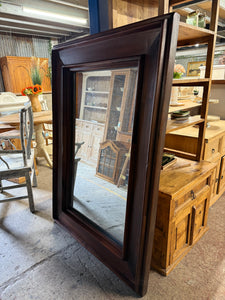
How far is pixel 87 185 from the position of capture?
1.71m

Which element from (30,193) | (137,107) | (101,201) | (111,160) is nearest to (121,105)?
(137,107)

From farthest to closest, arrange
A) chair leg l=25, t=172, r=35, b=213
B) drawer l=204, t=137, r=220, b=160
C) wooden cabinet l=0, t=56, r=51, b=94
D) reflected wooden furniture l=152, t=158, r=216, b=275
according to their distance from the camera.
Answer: wooden cabinet l=0, t=56, r=51, b=94 → chair leg l=25, t=172, r=35, b=213 → drawer l=204, t=137, r=220, b=160 → reflected wooden furniture l=152, t=158, r=216, b=275

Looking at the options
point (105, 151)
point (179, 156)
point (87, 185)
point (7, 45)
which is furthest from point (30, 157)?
point (7, 45)

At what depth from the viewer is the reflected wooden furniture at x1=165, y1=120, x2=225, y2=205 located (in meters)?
2.04

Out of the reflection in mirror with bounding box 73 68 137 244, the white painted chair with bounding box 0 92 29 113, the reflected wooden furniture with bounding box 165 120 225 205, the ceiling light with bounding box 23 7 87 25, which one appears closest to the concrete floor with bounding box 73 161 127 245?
the reflection in mirror with bounding box 73 68 137 244

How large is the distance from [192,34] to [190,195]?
1.14 m

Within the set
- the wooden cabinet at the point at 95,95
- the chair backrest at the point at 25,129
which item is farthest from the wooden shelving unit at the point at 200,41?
the chair backrest at the point at 25,129

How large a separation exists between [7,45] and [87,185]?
20.1ft

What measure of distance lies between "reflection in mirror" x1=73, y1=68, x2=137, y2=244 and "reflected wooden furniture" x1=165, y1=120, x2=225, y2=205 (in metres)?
0.92

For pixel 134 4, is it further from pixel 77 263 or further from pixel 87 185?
pixel 77 263

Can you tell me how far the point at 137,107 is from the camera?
3.74 ft

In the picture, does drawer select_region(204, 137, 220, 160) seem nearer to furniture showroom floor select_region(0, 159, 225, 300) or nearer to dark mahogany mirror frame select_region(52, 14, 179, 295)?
furniture showroom floor select_region(0, 159, 225, 300)

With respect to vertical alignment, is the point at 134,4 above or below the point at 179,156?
above

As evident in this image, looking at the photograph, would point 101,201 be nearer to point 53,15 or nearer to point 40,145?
point 40,145
